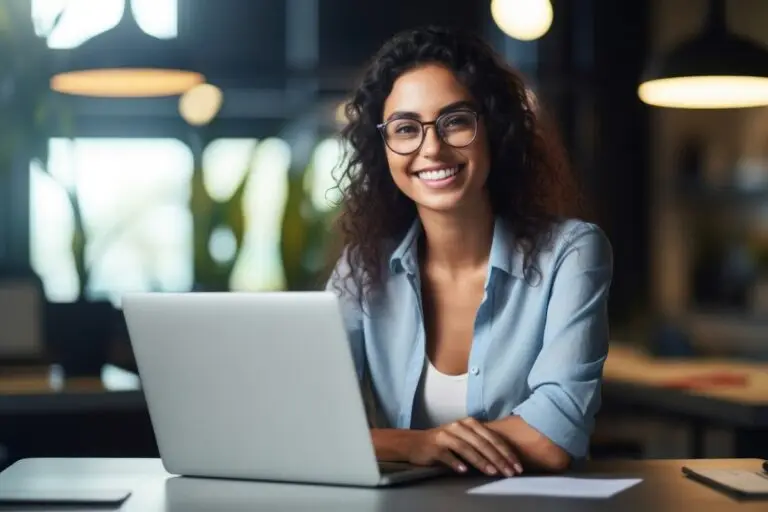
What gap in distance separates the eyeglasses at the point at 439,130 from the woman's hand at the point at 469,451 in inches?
23.1

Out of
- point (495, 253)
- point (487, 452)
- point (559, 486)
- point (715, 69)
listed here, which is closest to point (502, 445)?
point (487, 452)

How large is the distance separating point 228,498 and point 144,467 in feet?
1.08

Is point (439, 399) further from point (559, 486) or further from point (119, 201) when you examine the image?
point (119, 201)

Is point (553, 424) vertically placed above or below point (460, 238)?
below

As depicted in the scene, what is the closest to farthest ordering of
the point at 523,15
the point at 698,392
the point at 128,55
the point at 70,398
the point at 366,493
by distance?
the point at 366,493
the point at 698,392
the point at 70,398
the point at 128,55
the point at 523,15

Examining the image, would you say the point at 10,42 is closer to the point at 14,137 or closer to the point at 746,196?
the point at 14,137

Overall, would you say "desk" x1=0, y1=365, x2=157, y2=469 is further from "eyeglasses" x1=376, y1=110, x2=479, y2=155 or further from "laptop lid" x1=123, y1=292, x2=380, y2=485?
"laptop lid" x1=123, y1=292, x2=380, y2=485

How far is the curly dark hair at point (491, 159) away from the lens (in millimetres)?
2412

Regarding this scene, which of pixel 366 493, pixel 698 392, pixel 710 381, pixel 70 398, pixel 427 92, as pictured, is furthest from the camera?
pixel 710 381

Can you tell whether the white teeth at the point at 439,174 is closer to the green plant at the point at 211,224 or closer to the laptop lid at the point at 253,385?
the laptop lid at the point at 253,385

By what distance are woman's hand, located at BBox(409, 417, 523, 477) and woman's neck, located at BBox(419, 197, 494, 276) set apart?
0.53 metres

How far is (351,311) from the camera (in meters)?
2.44

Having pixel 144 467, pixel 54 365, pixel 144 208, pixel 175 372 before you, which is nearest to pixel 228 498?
pixel 175 372

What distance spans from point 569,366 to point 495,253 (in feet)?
0.97
